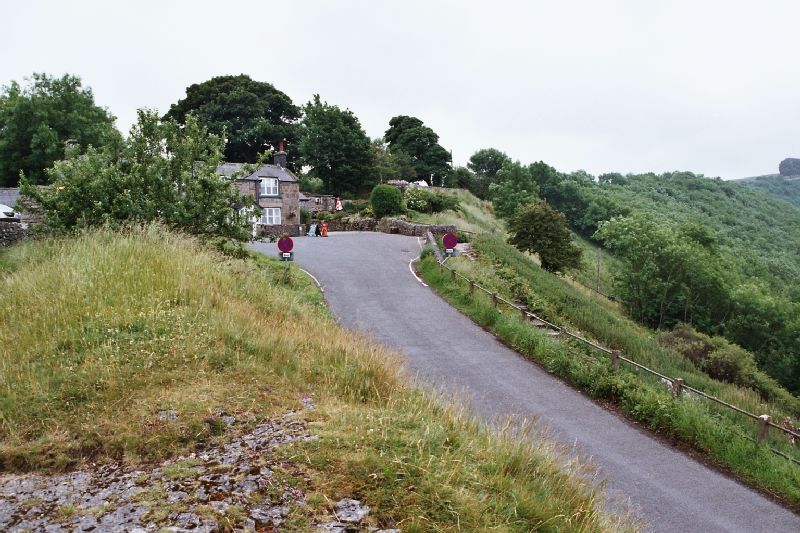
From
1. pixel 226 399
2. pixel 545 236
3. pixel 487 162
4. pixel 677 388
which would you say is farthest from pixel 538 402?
pixel 487 162

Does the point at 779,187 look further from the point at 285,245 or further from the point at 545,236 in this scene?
the point at 285,245

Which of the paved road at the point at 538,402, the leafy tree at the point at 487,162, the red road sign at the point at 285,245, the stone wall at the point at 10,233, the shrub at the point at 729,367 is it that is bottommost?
the shrub at the point at 729,367

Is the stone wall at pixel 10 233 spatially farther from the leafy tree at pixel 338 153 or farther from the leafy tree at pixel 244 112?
the leafy tree at pixel 244 112

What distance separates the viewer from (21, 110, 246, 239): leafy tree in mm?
13344

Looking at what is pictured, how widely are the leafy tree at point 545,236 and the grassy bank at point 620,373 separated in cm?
621

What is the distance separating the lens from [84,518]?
4.22 metres

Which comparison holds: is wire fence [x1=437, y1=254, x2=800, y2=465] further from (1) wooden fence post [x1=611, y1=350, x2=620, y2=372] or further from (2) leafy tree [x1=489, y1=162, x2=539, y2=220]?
(2) leafy tree [x1=489, y1=162, x2=539, y2=220]

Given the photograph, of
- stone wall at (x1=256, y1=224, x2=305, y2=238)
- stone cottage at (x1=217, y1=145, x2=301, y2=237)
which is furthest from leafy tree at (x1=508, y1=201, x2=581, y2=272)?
stone cottage at (x1=217, y1=145, x2=301, y2=237)

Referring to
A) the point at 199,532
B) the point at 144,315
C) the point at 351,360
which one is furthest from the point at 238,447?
the point at 144,315

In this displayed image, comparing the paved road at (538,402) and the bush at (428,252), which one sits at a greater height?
the bush at (428,252)

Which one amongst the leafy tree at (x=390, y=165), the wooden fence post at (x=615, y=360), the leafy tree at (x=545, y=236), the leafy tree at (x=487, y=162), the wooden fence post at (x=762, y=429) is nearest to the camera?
the wooden fence post at (x=762, y=429)

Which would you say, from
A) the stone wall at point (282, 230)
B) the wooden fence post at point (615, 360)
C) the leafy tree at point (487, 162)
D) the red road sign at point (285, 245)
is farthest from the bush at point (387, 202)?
the leafy tree at point (487, 162)

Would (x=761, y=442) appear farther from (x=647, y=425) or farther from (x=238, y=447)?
(x=238, y=447)

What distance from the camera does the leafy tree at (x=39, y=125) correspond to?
44.9m
